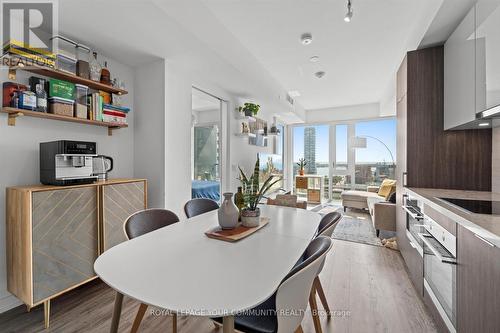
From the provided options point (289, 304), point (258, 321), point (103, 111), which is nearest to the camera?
point (289, 304)

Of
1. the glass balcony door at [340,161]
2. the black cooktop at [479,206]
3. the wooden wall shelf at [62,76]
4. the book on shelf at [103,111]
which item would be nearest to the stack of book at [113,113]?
the book on shelf at [103,111]

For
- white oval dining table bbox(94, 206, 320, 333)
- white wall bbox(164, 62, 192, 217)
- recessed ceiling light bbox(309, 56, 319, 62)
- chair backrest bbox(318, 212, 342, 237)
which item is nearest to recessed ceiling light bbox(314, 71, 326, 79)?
recessed ceiling light bbox(309, 56, 319, 62)

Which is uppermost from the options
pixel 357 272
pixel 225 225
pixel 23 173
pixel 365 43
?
pixel 365 43

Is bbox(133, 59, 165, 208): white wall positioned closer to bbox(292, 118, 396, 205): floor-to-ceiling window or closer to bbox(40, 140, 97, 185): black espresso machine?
bbox(40, 140, 97, 185): black espresso machine

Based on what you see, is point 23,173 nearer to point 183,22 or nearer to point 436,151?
point 183,22

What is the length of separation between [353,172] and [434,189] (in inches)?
170

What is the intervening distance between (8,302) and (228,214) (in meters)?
2.01

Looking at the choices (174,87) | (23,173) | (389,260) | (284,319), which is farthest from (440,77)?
(23,173)

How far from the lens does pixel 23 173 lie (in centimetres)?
190

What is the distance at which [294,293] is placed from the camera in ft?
2.88

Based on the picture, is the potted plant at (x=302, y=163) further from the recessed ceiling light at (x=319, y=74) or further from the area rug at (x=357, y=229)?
the recessed ceiling light at (x=319, y=74)

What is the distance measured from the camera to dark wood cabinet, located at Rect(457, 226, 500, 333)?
886mm

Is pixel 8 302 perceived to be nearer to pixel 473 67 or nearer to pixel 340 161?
pixel 473 67

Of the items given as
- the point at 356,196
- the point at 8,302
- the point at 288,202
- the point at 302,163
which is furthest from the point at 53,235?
the point at 302,163
